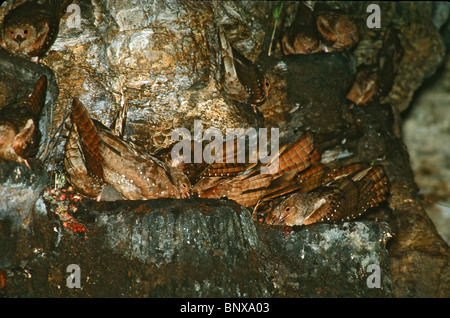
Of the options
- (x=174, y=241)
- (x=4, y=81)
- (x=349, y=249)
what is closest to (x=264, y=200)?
(x=349, y=249)

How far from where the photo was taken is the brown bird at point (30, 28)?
3.62 metres

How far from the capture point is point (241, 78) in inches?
174

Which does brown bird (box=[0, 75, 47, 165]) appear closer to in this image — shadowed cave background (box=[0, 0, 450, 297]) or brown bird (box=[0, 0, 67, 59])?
shadowed cave background (box=[0, 0, 450, 297])

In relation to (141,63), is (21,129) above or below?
below

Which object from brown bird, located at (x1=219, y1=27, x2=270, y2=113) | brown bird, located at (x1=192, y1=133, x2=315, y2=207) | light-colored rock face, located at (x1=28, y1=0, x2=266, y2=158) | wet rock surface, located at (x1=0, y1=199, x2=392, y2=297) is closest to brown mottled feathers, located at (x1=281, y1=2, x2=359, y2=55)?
brown bird, located at (x1=219, y1=27, x2=270, y2=113)

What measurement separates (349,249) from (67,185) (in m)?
2.59

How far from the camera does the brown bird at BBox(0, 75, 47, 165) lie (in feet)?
10.3

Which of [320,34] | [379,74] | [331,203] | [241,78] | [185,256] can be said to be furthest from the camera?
[379,74]

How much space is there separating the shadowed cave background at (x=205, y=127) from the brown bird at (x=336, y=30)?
0.46ft

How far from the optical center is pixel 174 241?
3244mm

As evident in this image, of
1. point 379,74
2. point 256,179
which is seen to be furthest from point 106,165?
point 379,74

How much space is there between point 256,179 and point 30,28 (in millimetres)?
2523

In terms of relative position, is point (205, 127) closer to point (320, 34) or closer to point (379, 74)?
point (320, 34)

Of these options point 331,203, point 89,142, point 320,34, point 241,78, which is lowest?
point 331,203
